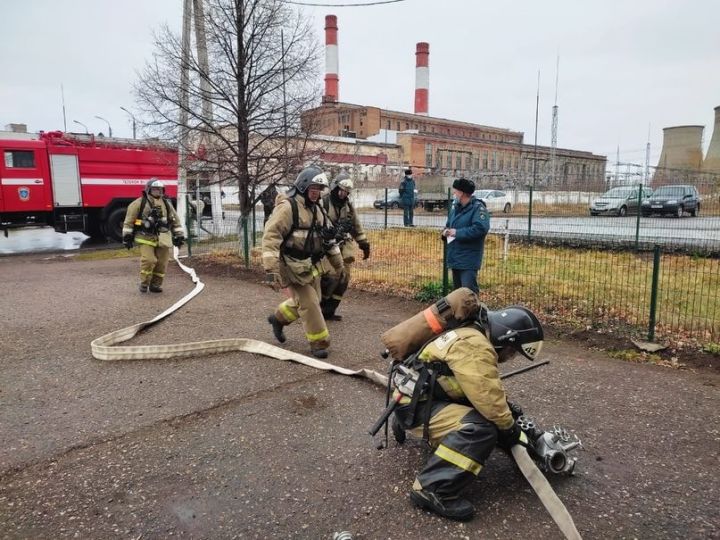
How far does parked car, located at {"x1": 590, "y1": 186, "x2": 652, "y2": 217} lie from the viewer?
12.6m

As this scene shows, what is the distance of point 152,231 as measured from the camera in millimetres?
8523

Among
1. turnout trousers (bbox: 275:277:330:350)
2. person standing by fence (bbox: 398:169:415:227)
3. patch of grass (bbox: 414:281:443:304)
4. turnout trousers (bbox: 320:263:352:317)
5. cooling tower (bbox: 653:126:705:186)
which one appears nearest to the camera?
turnout trousers (bbox: 275:277:330:350)

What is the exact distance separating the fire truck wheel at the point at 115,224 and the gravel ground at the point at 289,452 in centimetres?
1084

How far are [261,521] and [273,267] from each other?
2.47 meters

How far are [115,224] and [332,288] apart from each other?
38.9 ft

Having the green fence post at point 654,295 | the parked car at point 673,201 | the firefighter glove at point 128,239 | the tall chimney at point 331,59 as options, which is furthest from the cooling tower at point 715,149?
the firefighter glove at point 128,239

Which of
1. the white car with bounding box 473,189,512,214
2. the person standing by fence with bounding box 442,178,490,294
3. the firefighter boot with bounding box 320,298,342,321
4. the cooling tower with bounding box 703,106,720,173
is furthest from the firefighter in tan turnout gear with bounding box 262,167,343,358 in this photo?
the cooling tower with bounding box 703,106,720,173

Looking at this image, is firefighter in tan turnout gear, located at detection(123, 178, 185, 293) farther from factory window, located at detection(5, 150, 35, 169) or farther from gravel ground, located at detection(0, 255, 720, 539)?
factory window, located at detection(5, 150, 35, 169)

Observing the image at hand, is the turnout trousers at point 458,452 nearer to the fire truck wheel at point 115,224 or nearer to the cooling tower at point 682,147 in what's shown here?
the fire truck wheel at point 115,224

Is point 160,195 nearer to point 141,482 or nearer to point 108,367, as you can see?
point 108,367

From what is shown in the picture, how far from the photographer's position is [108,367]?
16.4 feet

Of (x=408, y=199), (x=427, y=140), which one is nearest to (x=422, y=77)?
(x=427, y=140)

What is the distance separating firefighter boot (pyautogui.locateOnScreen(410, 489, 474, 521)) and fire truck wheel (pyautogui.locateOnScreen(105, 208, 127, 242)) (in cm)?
1539

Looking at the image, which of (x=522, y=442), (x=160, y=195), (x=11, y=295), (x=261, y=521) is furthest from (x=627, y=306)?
(x=11, y=295)
